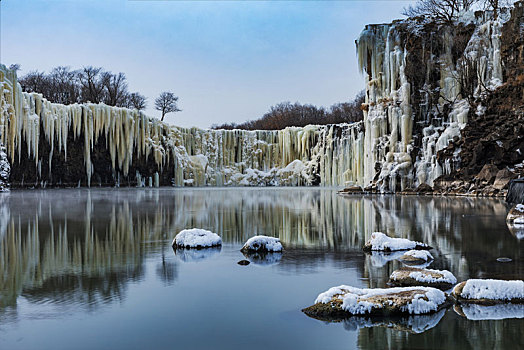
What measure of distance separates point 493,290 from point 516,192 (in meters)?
13.7

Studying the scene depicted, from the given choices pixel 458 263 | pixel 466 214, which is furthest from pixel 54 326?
pixel 466 214

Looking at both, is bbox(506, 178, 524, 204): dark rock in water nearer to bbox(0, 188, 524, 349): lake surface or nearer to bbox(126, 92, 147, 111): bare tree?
bbox(0, 188, 524, 349): lake surface

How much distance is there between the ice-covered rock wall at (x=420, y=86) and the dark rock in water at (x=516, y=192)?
5.65m

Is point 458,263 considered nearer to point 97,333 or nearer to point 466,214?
point 97,333

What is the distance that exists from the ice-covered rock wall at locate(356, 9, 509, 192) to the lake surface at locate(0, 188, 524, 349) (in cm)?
1517

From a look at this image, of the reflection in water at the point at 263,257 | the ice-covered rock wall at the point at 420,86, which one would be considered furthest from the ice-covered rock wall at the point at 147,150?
the reflection in water at the point at 263,257

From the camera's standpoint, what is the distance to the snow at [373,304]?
3848 mm

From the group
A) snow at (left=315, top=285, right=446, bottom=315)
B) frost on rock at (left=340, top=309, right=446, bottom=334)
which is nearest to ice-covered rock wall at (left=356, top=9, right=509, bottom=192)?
snow at (left=315, top=285, right=446, bottom=315)

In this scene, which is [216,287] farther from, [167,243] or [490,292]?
[167,243]

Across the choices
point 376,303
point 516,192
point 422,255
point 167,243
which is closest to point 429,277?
point 376,303

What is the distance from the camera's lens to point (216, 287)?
16.0 feet

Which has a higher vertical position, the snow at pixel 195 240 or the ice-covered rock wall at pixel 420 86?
the ice-covered rock wall at pixel 420 86

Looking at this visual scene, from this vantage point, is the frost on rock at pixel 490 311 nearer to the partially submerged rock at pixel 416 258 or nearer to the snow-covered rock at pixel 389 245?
the partially submerged rock at pixel 416 258

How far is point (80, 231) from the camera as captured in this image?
9.09 m
